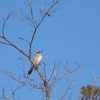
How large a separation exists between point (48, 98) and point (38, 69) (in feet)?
2.46

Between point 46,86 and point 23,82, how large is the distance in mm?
538

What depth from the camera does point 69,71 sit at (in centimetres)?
739

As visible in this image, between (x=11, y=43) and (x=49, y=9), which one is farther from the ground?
(x=49, y=9)

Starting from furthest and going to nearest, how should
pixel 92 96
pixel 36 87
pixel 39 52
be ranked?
pixel 39 52
pixel 36 87
pixel 92 96

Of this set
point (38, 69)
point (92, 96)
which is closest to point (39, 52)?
point (38, 69)

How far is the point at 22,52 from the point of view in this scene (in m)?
7.31

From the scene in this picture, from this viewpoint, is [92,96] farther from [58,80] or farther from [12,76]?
[12,76]

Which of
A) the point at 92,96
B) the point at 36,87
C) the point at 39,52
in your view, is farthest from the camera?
the point at 39,52

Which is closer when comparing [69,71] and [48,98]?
[48,98]

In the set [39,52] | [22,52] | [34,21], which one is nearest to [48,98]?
[22,52]

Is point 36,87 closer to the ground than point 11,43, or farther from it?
closer to the ground

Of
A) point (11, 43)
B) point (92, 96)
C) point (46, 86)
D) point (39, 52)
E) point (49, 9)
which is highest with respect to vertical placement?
point (39, 52)

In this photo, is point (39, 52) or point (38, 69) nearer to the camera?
point (38, 69)

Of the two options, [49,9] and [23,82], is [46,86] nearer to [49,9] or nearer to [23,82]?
[23,82]
